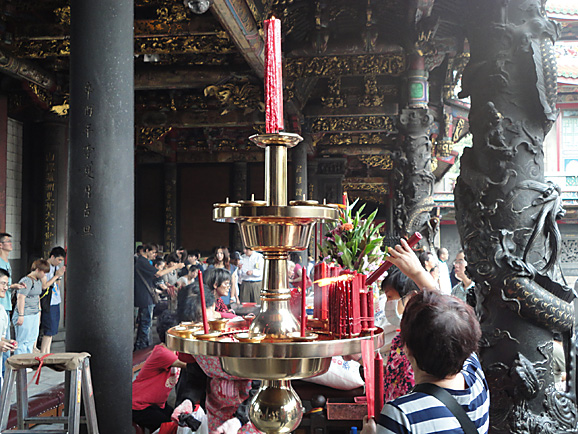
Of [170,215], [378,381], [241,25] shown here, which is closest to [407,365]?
[378,381]

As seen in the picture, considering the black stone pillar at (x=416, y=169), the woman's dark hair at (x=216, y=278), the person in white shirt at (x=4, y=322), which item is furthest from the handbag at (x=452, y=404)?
the black stone pillar at (x=416, y=169)

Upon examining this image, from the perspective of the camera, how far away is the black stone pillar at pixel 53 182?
7793 mm

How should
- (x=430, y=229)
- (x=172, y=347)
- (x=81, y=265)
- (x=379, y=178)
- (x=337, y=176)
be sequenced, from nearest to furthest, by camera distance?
1. (x=172, y=347)
2. (x=81, y=265)
3. (x=430, y=229)
4. (x=337, y=176)
5. (x=379, y=178)

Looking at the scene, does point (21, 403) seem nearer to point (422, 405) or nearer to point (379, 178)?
point (422, 405)

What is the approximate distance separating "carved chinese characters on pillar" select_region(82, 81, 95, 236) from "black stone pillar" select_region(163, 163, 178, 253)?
11064 millimetres

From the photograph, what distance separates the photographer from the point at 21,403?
3.10 meters

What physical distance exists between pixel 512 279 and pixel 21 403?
286 centimetres

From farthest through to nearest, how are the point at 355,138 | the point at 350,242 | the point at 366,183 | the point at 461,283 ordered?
the point at 366,183
the point at 355,138
the point at 461,283
the point at 350,242

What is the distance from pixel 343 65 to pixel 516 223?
522cm

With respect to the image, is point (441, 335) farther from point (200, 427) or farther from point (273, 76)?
point (200, 427)

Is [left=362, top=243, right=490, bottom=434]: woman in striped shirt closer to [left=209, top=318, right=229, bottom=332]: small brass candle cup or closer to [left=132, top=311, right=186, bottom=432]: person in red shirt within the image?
[left=209, top=318, right=229, bottom=332]: small brass candle cup

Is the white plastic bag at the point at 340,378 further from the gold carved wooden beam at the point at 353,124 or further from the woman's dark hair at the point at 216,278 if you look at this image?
the gold carved wooden beam at the point at 353,124

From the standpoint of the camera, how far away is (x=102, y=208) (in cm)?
297

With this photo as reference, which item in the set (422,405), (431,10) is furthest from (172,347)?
(431,10)
